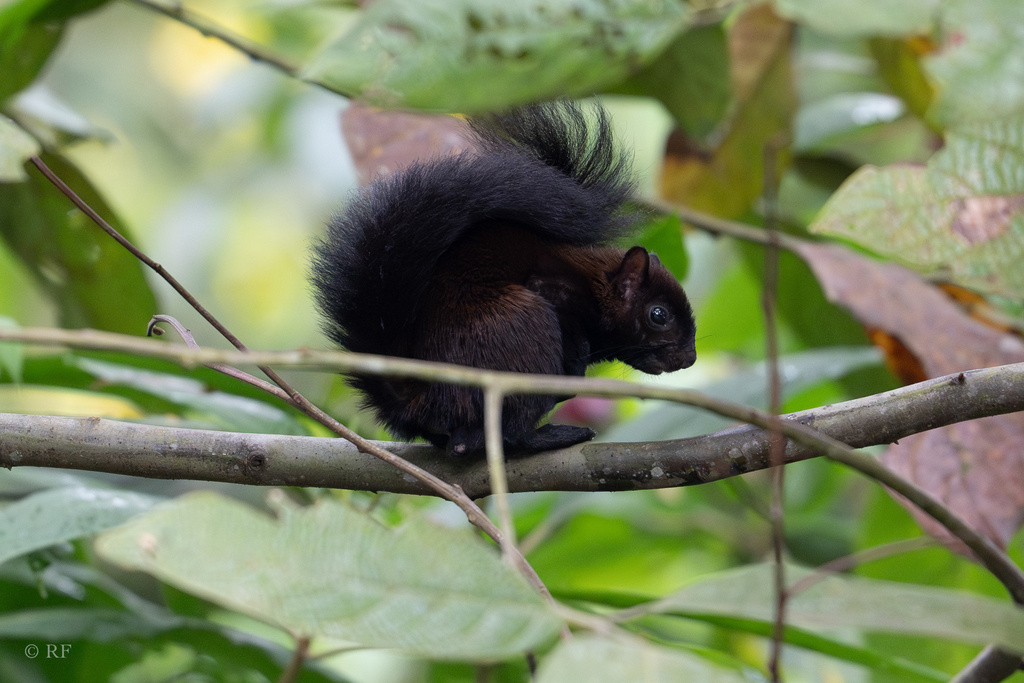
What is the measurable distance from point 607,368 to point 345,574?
43.7 inches

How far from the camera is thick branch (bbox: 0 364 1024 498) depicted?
849mm

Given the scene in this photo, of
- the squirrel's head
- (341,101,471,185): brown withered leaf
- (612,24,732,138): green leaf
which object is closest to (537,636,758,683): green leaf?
the squirrel's head

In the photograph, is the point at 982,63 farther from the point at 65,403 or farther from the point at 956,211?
the point at 65,403

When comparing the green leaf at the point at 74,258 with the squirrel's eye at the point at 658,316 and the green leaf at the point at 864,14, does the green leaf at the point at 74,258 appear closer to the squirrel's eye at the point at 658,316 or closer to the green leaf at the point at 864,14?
the squirrel's eye at the point at 658,316

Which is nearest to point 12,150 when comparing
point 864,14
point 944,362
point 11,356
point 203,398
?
point 11,356

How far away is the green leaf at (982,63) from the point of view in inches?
32.9

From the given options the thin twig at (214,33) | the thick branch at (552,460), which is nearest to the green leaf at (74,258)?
the thin twig at (214,33)

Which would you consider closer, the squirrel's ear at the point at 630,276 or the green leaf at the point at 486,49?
the green leaf at the point at 486,49

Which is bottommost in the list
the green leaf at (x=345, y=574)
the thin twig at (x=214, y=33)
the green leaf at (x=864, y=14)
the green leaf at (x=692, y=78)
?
the green leaf at (x=345, y=574)

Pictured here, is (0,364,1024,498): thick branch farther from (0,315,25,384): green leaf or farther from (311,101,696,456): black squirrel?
(0,315,25,384): green leaf

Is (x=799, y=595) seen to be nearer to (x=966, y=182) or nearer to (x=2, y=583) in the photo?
(x=966, y=182)

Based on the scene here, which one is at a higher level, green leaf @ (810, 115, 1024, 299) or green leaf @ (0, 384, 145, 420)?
green leaf @ (810, 115, 1024, 299)

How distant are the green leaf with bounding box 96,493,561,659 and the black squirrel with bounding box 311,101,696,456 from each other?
1.77 feet

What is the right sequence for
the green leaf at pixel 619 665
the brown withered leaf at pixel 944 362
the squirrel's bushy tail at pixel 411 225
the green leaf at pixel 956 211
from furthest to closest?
→ the brown withered leaf at pixel 944 362, the squirrel's bushy tail at pixel 411 225, the green leaf at pixel 956 211, the green leaf at pixel 619 665
